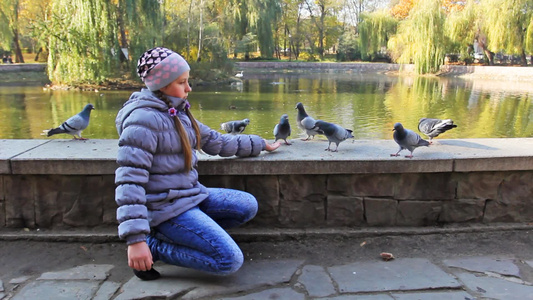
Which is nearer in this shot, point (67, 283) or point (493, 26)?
point (67, 283)

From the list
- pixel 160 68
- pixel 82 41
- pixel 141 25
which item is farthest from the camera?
pixel 141 25

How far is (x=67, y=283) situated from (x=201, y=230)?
85 cm

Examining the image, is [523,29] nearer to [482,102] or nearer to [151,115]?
[482,102]

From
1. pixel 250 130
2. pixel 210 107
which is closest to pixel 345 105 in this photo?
pixel 210 107

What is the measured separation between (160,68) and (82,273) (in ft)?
4.38

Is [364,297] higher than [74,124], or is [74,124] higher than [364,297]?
[74,124]

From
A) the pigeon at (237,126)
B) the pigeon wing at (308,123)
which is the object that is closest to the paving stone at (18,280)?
the pigeon wing at (308,123)

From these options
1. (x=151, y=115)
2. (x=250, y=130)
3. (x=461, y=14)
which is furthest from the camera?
(x=461, y=14)

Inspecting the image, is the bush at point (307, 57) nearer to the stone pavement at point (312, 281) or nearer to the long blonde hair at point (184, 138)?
the stone pavement at point (312, 281)

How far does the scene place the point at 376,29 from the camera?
4838 cm

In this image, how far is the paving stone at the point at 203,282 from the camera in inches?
97.0

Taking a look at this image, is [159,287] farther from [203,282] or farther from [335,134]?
[335,134]

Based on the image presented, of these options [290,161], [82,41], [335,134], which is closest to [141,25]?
[82,41]

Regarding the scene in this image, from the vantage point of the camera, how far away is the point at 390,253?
9.98 ft
